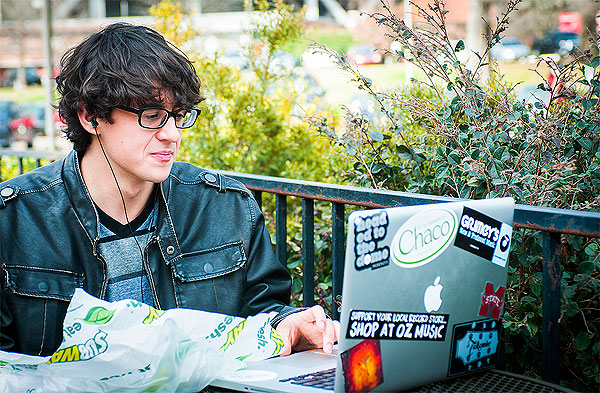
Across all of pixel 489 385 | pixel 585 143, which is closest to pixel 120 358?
pixel 489 385

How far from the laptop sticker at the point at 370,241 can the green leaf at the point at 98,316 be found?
63 cm

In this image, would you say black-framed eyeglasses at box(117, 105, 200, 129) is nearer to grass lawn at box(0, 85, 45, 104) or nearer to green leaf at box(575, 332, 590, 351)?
green leaf at box(575, 332, 590, 351)

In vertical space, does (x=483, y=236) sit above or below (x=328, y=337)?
above

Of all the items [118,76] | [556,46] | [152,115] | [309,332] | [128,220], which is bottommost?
[309,332]

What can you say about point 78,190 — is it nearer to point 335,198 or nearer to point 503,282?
point 335,198

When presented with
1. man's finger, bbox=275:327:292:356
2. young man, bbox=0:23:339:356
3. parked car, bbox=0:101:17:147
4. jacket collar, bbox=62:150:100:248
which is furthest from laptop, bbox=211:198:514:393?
parked car, bbox=0:101:17:147

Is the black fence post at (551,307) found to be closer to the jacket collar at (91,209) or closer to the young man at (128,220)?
the young man at (128,220)

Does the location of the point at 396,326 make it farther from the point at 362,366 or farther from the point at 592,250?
the point at 592,250

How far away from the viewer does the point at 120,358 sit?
150 cm

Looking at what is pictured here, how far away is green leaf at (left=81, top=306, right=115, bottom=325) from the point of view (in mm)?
1591

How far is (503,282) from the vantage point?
5.07ft

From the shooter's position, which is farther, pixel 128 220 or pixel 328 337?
pixel 128 220

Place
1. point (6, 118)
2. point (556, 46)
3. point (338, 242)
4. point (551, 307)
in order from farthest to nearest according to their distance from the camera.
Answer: point (6, 118), point (556, 46), point (338, 242), point (551, 307)

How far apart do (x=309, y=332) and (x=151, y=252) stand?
1.80ft
